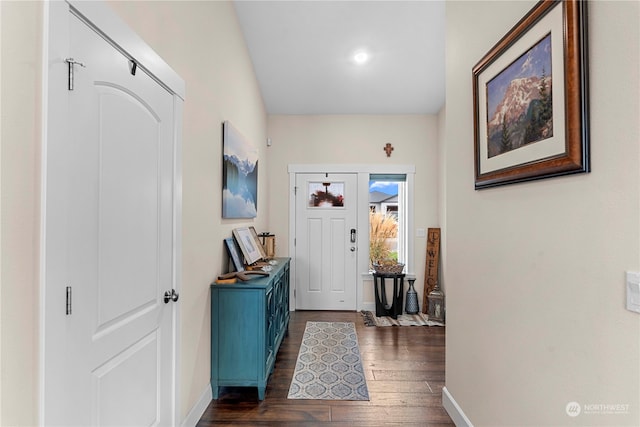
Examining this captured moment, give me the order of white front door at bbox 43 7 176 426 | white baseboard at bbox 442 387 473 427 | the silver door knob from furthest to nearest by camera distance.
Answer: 1. white baseboard at bbox 442 387 473 427
2. the silver door knob
3. white front door at bbox 43 7 176 426

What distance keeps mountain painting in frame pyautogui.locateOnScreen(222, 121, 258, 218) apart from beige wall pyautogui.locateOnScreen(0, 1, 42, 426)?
5.36 ft

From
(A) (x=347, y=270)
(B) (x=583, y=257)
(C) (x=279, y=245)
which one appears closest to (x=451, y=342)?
(B) (x=583, y=257)

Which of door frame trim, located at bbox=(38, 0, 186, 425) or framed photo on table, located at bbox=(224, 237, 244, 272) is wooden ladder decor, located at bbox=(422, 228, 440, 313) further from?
door frame trim, located at bbox=(38, 0, 186, 425)

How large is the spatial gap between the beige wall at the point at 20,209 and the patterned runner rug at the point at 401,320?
3.43 m

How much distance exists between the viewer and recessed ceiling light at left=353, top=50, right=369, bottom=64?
11.3ft

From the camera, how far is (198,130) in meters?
2.10

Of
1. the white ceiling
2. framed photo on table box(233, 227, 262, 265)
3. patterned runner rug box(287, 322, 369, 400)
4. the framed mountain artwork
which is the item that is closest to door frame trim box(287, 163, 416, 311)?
the white ceiling

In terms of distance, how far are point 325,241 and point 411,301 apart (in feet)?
4.65

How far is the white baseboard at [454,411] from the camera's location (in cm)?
187

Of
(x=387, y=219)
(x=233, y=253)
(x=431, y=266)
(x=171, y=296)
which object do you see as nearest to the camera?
(x=171, y=296)

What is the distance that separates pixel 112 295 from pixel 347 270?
11.4 ft

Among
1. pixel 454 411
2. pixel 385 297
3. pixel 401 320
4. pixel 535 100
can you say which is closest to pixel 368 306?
pixel 385 297

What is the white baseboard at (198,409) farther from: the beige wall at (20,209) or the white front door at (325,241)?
the white front door at (325,241)

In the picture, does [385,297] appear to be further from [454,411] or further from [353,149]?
[454,411]
